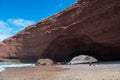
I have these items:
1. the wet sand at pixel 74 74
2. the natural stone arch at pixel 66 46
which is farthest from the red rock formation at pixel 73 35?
the wet sand at pixel 74 74

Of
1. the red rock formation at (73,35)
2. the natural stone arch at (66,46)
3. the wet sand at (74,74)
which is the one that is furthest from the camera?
the natural stone arch at (66,46)

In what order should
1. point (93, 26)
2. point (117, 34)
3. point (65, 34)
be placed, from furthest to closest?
point (65, 34) → point (93, 26) → point (117, 34)

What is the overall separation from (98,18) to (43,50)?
1414 centimetres

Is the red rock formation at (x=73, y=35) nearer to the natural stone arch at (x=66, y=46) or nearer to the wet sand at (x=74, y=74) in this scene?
the natural stone arch at (x=66, y=46)

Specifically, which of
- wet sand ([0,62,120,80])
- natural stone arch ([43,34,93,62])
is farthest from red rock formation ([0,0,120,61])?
wet sand ([0,62,120,80])

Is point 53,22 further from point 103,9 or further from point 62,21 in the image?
point 103,9

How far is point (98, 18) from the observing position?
3362cm

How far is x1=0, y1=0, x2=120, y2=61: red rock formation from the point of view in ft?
107

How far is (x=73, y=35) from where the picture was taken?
1494 inches

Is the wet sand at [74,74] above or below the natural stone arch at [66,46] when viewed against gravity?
below

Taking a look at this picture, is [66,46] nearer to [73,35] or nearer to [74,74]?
[73,35]

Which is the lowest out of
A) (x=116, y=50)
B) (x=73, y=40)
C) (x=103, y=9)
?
(x=116, y=50)

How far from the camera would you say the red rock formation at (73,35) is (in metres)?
32.6

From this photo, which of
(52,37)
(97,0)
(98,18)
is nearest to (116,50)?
(98,18)
